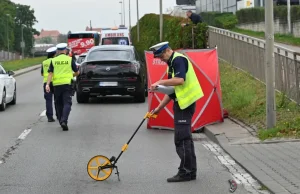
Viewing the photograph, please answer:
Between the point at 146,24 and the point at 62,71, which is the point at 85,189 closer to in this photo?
the point at 62,71

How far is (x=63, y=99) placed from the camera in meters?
13.6

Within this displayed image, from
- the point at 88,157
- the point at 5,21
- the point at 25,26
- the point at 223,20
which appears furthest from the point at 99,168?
the point at 25,26

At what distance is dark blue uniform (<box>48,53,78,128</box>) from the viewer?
13.3 metres

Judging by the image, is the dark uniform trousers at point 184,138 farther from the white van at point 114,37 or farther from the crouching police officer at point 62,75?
the white van at point 114,37

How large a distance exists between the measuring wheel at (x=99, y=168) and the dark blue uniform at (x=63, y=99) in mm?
4670

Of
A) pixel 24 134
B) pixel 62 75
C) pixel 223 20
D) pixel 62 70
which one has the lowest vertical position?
pixel 24 134

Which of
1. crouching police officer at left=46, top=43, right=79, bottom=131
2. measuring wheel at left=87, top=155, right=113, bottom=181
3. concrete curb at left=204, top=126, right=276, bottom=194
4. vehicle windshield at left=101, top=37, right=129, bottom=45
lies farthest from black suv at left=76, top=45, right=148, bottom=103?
vehicle windshield at left=101, top=37, right=129, bottom=45

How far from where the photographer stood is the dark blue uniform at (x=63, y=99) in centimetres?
1330

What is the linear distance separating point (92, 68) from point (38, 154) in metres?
8.39

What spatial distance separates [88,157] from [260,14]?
45866 millimetres

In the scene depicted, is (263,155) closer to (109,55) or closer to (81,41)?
(109,55)

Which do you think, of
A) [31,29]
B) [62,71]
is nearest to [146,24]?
[62,71]

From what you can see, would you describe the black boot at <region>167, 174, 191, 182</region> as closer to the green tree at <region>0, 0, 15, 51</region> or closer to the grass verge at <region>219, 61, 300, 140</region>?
the grass verge at <region>219, 61, 300, 140</region>

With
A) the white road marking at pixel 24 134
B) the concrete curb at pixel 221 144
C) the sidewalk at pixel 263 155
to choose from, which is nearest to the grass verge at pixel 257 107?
the sidewalk at pixel 263 155
